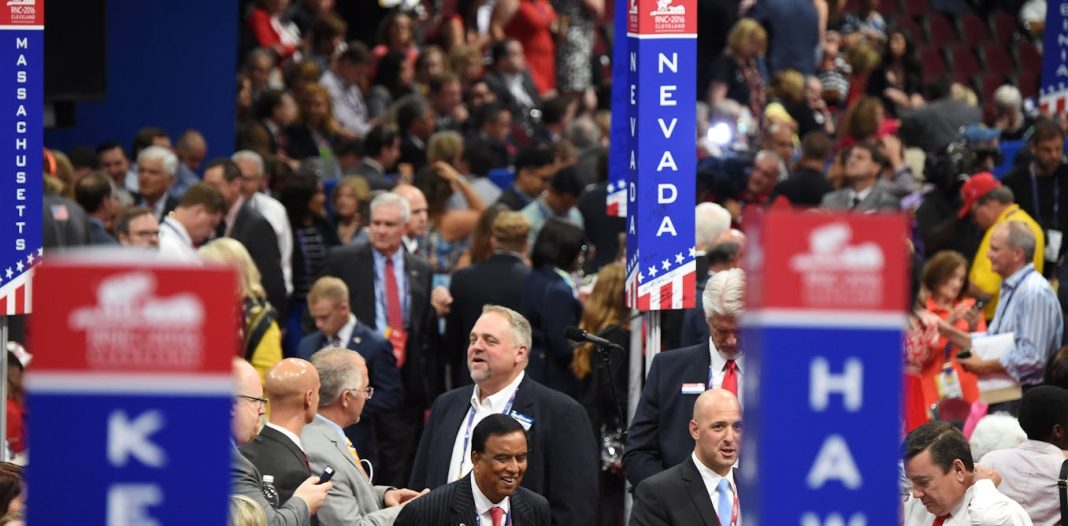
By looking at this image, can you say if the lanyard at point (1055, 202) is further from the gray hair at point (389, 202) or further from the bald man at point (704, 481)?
the bald man at point (704, 481)

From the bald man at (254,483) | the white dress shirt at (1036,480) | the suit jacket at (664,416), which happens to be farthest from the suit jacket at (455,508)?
the white dress shirt at (1036,480)

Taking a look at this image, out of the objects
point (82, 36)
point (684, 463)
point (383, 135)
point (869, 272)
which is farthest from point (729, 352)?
point (82, 36)

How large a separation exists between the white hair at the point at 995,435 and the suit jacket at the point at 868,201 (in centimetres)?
397

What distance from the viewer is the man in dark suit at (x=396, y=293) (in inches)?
361

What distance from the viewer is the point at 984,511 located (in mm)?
5668

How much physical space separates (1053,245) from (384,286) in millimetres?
3885

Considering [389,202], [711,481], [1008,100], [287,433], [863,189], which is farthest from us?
[1008,100]

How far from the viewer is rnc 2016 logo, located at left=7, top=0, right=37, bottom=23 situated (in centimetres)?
668

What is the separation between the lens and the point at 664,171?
22.5ft

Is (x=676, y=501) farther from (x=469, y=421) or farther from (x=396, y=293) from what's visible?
(x=396, y=293)

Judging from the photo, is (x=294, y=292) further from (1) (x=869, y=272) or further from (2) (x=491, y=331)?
(1) (x=869, y=272)

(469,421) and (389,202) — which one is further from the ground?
(389,202)

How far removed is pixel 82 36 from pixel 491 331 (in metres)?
6.44

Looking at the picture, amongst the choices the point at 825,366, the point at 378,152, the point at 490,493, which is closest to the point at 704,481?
the point at 490,493
